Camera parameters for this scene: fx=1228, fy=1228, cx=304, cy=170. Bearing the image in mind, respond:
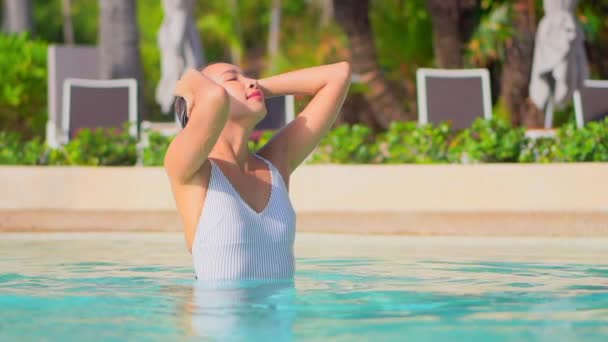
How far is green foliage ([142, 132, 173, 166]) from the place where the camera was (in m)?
10.5

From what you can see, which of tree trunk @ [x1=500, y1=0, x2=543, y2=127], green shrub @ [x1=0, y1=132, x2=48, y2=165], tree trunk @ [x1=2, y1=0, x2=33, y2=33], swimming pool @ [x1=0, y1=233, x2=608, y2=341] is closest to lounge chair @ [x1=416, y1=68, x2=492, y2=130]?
green shrub @ [x1=0, y1=132, x2=48, y2=165]

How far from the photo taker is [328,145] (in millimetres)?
10219

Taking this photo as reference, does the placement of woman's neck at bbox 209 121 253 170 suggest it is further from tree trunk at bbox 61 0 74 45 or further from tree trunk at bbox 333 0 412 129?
tree trunk at bbox 61 0 74 45

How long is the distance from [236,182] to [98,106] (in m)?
8.25

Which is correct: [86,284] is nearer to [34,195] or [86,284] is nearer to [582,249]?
[582,249]

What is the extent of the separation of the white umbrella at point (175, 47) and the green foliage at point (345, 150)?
4007 mm

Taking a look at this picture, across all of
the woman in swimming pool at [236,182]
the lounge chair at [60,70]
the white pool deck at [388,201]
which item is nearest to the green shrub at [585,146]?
the white pool deck at [388,201]

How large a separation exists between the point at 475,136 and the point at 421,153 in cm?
48

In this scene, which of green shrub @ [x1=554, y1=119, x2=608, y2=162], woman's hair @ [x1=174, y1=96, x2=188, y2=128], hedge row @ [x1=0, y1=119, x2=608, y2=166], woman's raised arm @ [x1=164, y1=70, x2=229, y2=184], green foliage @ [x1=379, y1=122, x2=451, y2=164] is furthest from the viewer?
green foliage @ [x1=379, y1=122, x2=451, y2=164]

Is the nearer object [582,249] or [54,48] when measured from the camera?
[582,249]

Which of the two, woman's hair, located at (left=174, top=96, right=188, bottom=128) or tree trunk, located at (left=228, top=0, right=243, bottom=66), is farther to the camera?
tree trunk, located at (left=228, top=0, right=243, bottom=66)

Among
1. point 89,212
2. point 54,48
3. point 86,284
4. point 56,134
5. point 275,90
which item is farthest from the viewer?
point 54,48

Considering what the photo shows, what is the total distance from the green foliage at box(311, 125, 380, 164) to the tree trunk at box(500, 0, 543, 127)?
8138 millimetres

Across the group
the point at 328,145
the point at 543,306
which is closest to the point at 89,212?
the point at 328,145
